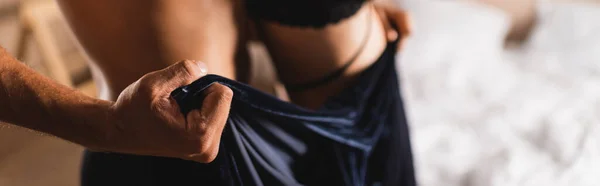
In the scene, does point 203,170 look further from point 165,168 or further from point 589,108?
point 589,108

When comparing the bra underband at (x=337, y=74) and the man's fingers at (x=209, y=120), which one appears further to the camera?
the bra underband at (x=337, y=74)

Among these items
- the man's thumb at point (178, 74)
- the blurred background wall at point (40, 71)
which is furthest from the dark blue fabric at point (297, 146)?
the blurred background wall at point (40, 71)

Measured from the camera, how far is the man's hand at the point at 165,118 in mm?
394

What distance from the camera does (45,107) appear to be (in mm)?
412

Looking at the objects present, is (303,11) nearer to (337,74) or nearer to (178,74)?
(337,74)

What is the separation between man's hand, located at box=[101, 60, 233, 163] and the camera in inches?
15.5

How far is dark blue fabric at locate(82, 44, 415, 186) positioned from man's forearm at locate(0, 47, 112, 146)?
0.23 ft

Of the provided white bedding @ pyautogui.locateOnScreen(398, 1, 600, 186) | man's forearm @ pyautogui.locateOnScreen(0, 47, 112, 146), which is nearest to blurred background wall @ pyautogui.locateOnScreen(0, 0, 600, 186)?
white bedding @ pyautogui.locateOnScreen(398, 1, 600, 186)

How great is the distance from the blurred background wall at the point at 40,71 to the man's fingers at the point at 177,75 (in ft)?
3.69

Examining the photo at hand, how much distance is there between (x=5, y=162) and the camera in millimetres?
1540

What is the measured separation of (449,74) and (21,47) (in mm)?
1189

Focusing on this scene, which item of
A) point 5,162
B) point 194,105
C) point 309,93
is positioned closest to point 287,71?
point 309,93

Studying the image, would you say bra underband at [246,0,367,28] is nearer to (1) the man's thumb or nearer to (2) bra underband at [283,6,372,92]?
(2) bra underband at [283,6,372,92]

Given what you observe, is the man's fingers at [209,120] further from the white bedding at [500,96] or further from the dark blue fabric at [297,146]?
the white bedding at [500,96]
